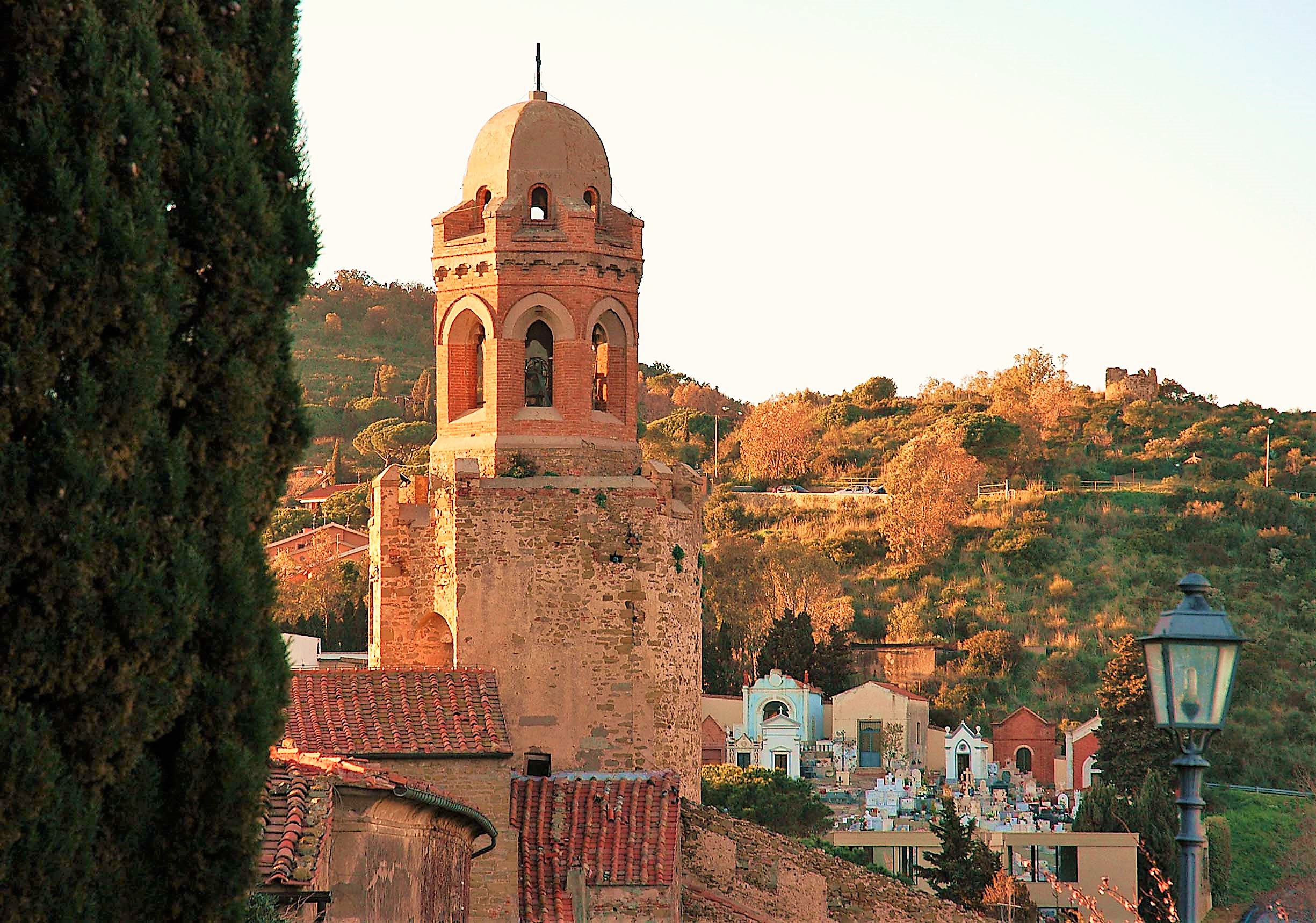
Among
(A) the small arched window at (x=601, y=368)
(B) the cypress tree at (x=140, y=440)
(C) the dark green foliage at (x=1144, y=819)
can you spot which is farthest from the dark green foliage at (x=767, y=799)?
A: (B) the cypress tree at (x=140, y=440)

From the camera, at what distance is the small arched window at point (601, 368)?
22.3 meters

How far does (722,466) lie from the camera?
291ft

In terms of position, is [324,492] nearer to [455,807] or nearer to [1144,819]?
[1144,819]

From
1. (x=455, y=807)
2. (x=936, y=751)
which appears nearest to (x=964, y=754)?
(x=936, y=751)

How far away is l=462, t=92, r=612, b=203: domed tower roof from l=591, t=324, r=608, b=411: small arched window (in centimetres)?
168

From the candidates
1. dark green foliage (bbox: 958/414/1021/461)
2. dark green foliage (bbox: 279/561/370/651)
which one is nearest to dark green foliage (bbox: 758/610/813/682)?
dark green foliage (bbox: 279/561/370/651)

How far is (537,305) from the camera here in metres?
21.6

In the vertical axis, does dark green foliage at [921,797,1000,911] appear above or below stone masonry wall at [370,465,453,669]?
below

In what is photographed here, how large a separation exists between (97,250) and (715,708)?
4510 cm

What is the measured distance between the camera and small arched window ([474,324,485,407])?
22172mm

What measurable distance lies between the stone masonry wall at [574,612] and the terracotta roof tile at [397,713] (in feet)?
5.52

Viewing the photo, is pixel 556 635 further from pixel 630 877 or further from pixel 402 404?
pixel 402 404

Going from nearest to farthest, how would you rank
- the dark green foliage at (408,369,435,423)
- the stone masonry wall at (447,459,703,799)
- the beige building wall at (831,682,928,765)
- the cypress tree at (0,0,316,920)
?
the cypress tree at (0,0,316,920)
the stone masonry wall at (447,459,703,799)
the beige building wall at (831,682,928,765)
the dark green foliage at (408,369,435,423)

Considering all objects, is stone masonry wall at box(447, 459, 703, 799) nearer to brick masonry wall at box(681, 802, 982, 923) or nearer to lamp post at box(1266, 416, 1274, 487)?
brick masonry wall at box(681, 802, 982, 923)
